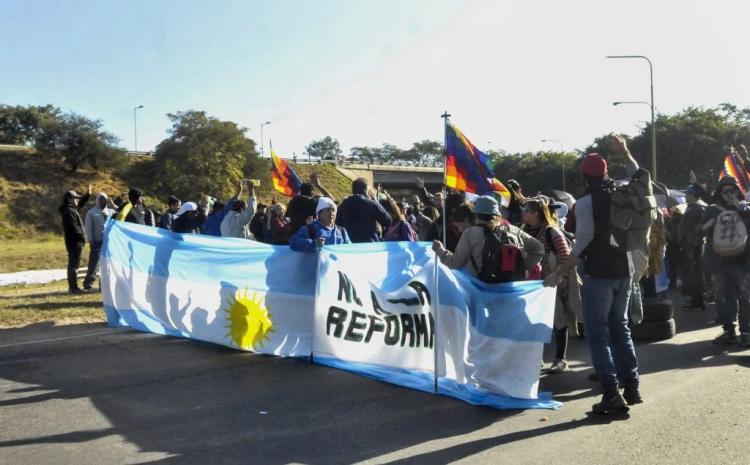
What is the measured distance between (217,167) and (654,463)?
2136 inches

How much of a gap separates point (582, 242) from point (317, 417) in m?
2.54

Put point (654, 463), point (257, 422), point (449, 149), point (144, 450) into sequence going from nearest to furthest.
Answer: point (654, 463) < point (144, 450) < point (257, 422) < point (449, 149)

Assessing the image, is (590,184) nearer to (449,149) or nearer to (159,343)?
(449,149)

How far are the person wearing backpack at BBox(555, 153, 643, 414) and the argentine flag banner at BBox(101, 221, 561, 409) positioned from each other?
467mm

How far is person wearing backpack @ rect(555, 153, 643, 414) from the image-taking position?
217 inches

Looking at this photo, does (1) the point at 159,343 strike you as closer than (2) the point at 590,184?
No

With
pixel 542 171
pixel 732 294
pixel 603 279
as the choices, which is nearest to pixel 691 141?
pixel 542 171

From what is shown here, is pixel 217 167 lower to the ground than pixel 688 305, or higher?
higher

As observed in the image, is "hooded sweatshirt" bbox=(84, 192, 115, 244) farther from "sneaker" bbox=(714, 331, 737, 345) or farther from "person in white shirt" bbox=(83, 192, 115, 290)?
"sneaker" bbox=(714, 331, 737, 345)

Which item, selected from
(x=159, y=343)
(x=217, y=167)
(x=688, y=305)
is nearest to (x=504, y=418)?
(x=159, y=343)

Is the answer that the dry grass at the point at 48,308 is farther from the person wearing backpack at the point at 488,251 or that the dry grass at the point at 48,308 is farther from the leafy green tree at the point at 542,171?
the leafy green tree at the point at 542,171

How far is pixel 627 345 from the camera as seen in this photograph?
5.59 meters

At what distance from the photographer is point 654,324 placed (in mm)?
8398

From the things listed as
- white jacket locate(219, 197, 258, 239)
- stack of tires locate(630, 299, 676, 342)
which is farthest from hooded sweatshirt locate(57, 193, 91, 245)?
stack of tires locate(630, 299, 676, 342)
